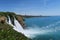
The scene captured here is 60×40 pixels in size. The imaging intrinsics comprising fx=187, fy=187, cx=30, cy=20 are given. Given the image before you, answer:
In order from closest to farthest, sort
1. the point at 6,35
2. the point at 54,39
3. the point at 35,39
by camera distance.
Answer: the point at 6,35 → the point at 35,39 → the point at 54,39

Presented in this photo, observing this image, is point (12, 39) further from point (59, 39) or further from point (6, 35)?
point (59, 39)

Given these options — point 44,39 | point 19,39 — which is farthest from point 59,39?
point 19,39

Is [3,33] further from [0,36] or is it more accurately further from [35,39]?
[35,39]

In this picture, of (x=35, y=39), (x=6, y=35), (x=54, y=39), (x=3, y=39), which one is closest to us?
(x=3, y=39)

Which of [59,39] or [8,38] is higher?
[8,38]

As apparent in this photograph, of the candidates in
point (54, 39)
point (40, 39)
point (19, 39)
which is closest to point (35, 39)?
point (40, 39)

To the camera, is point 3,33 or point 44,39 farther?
point 44,39

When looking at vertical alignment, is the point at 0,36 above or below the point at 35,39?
above

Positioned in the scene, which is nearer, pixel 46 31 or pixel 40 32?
pixel 40 32

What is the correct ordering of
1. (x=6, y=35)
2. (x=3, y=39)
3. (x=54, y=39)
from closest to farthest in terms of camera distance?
(x=3, y=39) < (x=6, y=35) < (x=54, y=39)
